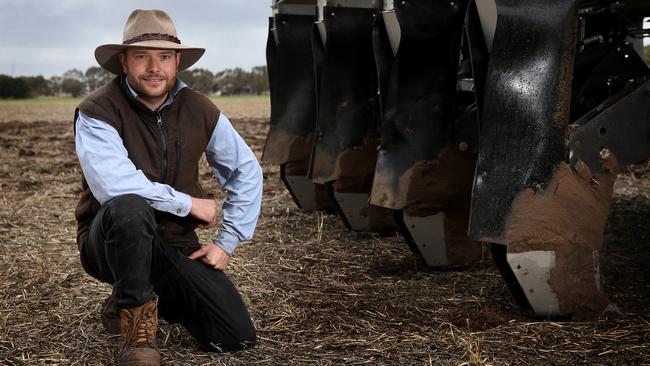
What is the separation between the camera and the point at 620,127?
3246 millimetres

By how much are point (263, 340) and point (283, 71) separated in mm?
2793

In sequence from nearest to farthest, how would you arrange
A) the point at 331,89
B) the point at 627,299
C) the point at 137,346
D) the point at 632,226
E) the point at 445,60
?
the point at 137,346 → the point at 627,299 → the point at 445,60 → the point at 331,89 → the point at 632,226

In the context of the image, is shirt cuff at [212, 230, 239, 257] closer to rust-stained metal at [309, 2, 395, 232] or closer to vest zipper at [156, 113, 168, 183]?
vest zipper at [156, 113, 168, 183]

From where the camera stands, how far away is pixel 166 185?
3.06 m

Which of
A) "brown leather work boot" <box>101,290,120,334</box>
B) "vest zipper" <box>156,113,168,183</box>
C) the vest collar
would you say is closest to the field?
"brown leather work boot" <box>101,290,120,334</box>

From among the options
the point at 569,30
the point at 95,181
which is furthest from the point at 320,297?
the point at 569,30

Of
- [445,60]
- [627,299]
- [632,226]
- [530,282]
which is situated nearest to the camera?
[530,282]

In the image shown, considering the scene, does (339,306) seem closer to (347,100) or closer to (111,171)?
(111,171)

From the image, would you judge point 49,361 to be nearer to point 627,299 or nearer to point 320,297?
point 320,297

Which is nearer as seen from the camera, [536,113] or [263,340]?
[536,113]

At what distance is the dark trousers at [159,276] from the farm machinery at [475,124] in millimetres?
942

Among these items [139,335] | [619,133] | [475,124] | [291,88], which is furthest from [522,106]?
[291,88]

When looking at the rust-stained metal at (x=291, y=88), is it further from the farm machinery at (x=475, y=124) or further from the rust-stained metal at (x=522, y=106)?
the rust-stained metal at (x=522, y=106)

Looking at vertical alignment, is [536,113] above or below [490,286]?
above
